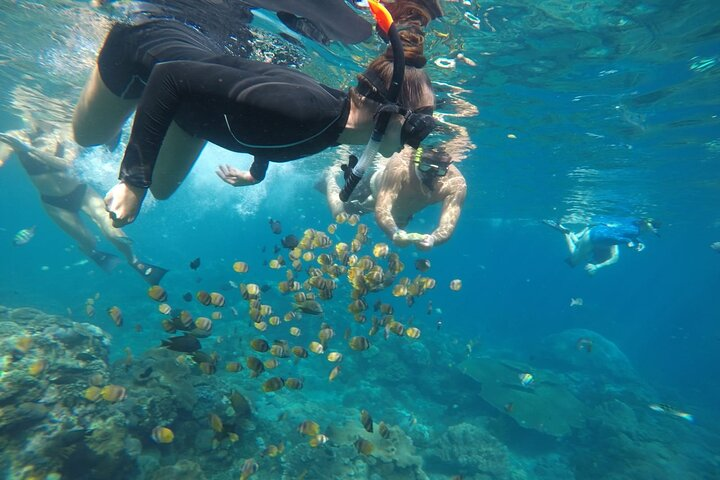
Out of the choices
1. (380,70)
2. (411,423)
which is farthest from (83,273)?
(380,70)

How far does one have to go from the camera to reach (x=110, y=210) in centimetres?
239

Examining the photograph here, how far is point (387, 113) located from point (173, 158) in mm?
1830

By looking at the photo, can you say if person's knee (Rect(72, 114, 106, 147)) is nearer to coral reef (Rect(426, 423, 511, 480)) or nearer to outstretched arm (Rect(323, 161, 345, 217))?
outstretched arm (Rect(323, 161, 345, 217))

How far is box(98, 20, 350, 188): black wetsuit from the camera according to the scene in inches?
85.0

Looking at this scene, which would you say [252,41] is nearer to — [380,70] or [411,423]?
[380,70]

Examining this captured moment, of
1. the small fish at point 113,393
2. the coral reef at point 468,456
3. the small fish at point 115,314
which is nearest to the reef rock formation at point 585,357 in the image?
the coral reef at point 468,456

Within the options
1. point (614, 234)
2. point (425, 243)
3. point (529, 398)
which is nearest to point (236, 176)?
point (425, 243)

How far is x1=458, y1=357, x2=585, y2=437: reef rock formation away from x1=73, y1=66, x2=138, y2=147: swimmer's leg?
14.4m

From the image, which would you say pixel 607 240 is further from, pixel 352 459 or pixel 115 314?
pixel 115 314

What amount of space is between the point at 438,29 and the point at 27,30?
45.5ft

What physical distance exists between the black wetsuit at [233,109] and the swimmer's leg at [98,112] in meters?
1.74

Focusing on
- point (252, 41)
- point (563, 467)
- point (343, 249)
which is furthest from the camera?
point (563, 467)

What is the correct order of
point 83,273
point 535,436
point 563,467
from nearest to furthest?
point 563,467
point 535,436
point 83,273

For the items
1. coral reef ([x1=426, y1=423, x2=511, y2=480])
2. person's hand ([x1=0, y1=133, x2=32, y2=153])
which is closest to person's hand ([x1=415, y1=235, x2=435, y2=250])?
coral reef ([x1=426, y1=423, x2=511, y2=480])
